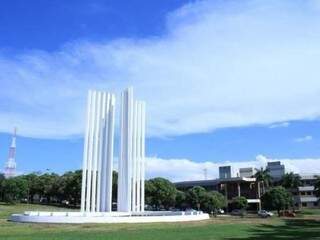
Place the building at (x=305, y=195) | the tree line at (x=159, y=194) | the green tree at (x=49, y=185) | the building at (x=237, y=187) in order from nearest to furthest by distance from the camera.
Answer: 1. the tree line at (x=159, y=194)
2. the green tree at (x=49, y=185)
3. the building at (x=237, y=187)
4. the building at (x=305, y=195)

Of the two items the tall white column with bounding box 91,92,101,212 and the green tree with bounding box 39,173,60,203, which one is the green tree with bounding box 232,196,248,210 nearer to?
the green tree with bounding box 39,173,60,203

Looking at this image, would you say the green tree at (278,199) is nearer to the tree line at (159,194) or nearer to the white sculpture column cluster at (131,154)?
the tree line at (159,194)

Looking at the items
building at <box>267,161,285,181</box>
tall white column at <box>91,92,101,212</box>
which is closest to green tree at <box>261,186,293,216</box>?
tall white column at <box>91,92,101,212</box>

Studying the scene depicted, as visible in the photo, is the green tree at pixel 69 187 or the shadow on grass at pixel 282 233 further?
the green tree at pixel 69 187

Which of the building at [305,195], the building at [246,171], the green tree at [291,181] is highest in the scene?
the building at [246,171]

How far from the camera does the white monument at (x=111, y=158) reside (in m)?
64.2

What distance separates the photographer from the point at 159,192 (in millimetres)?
112312

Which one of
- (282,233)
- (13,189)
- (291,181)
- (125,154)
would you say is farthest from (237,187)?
(282,233)

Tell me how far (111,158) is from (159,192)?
4764 cm

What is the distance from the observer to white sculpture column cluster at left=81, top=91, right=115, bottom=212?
2527 inches

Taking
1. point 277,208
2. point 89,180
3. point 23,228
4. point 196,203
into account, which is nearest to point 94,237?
point 23,228

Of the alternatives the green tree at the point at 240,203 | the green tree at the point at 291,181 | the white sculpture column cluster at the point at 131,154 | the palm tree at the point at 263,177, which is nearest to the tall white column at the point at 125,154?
the white sculpture column cluster at the point at 131,154

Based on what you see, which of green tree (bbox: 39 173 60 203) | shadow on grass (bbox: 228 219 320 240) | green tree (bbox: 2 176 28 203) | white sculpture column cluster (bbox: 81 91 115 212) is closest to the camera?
shadow on grass (bbox: 228 219 320 240)

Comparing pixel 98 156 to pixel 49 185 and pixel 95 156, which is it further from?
pixel 49 185
